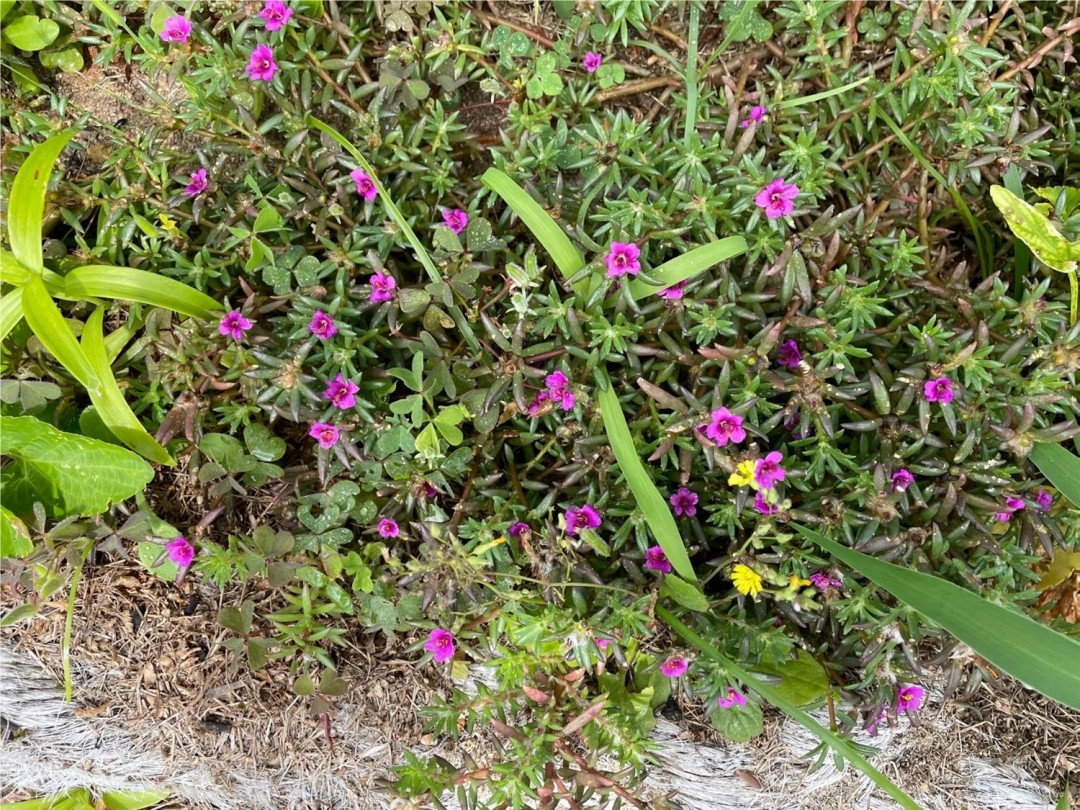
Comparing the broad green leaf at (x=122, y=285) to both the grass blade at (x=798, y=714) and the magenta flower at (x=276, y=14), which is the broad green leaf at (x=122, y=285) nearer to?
the magenta flower at (x=276, y=14)

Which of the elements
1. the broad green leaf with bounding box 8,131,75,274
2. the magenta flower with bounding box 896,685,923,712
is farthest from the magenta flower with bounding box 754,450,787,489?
the broad green leaf with bounding box 8,131,75,274

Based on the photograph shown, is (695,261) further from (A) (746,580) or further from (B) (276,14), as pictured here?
(B) (276,14)

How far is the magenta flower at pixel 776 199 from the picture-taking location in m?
2.40

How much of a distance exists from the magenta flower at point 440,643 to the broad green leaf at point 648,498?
0.78m

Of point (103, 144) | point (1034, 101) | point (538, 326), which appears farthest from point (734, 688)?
point (103, 144)

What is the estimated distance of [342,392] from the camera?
2496mm

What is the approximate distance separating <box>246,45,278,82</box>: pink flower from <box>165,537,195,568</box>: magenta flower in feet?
5.21

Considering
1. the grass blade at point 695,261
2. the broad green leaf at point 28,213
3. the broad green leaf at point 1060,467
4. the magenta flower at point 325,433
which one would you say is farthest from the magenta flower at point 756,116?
the broad green leaf at point 28,213

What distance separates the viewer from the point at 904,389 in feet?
8.08

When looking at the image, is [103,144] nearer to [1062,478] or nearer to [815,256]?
[815,256]

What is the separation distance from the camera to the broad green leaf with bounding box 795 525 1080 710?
5.93 feet

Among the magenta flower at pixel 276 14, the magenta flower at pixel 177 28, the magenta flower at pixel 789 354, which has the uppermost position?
the magenta flower at pixel 276 14

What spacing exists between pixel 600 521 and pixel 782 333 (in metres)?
0.85

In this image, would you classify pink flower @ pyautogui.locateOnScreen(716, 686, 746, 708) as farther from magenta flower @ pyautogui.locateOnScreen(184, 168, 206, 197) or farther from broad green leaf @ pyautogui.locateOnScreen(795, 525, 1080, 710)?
magenta flower @ pyautogui.locateOnScreen(184, 168, 206, 197)
